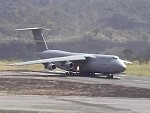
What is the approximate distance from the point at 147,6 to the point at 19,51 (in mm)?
75016

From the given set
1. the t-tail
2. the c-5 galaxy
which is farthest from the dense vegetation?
the c-5 galaxy

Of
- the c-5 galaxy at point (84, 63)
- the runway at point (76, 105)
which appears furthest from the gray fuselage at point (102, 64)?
the runway at point (76, 105)

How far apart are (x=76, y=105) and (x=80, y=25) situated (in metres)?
150

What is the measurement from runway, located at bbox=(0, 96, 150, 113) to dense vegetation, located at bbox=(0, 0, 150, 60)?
293 feet

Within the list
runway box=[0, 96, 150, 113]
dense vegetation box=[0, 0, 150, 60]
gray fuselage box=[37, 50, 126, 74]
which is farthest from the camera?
dense vegetation box=[0, 0, 150, 60]

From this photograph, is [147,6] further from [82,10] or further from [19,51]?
[19,51]

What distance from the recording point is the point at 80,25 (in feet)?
561

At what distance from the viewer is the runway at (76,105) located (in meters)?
19.6

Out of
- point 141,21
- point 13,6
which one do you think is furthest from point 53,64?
point 13,6

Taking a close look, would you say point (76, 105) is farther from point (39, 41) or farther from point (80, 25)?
point (80, 25)

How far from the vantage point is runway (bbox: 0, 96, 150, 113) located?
1956 cm

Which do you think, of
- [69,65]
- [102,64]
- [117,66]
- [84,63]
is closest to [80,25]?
[84,63]

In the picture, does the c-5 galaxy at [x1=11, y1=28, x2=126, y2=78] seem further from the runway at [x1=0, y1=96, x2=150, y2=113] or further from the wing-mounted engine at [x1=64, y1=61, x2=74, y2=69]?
the runway at [x1=0, y1=96, x2=150, y2=113]

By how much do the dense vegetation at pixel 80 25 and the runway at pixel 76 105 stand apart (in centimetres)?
8933
